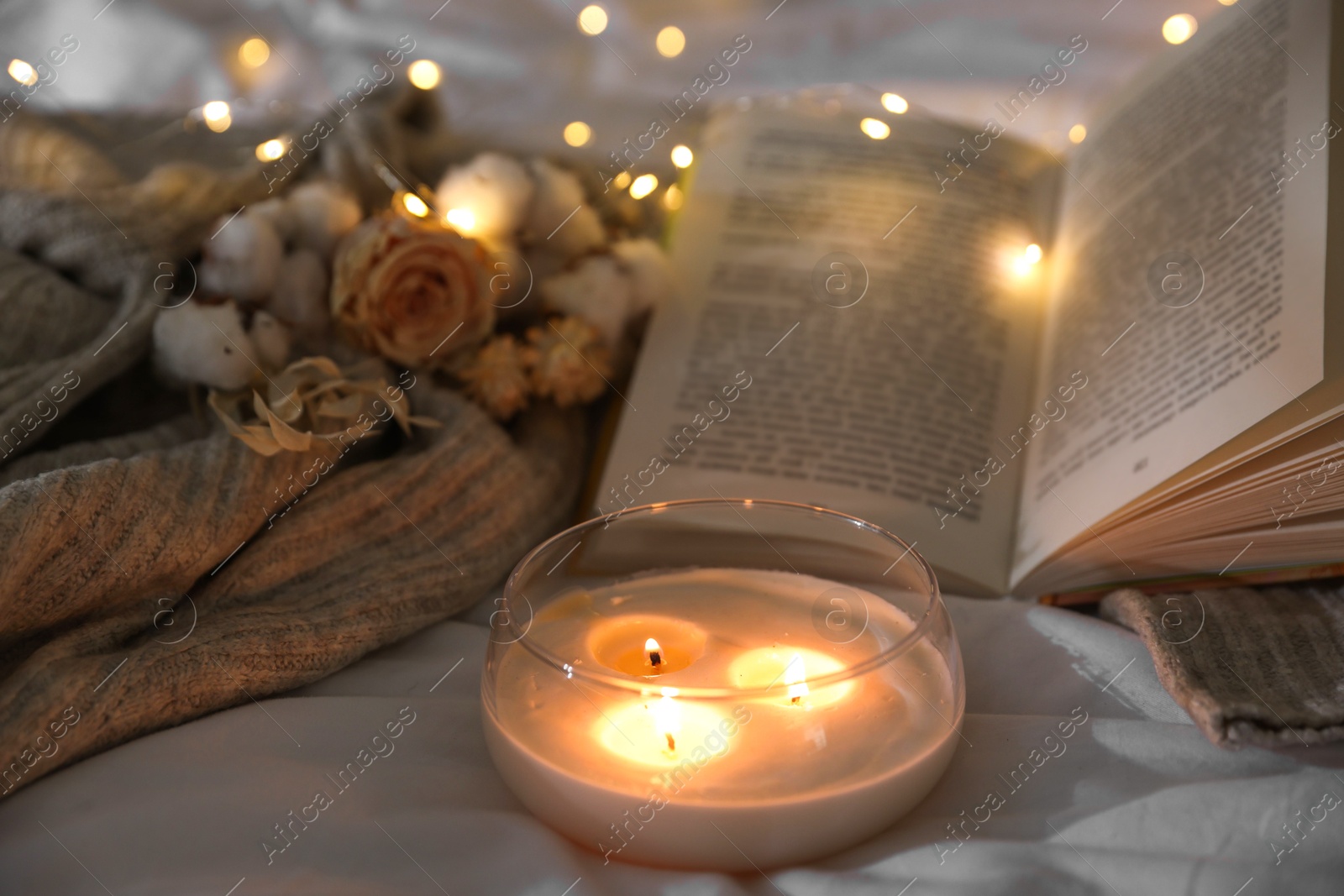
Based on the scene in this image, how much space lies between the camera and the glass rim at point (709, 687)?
0.49 m

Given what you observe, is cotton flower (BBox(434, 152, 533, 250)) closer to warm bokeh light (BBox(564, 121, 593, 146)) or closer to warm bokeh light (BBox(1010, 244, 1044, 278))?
warm bokeh light (BBox(564, 121, 593, 146))

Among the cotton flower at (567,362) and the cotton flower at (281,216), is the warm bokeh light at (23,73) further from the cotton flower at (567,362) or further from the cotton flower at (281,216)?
the cotton flower at (567,362)

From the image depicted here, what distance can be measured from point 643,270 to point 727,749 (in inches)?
20.7

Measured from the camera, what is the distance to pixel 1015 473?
846mm

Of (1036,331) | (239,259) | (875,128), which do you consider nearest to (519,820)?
(239,259)

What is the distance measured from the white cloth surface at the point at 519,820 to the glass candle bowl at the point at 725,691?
0.03 m

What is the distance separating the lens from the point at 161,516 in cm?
64

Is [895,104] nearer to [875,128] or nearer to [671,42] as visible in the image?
[875,128]

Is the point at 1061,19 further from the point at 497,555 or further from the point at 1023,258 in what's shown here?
the point at 497,555

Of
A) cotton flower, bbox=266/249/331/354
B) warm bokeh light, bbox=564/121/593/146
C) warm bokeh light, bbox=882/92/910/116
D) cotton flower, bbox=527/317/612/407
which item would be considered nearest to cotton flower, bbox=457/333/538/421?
cotton flower, bbox=527/317/612/407

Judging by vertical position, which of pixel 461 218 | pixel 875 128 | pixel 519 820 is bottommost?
pixel 519 820

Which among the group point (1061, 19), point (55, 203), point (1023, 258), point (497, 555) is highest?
point (1061, 19)

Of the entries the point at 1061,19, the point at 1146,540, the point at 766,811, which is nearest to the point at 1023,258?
the point at 1146,540

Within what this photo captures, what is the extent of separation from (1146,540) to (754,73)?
889 mm
